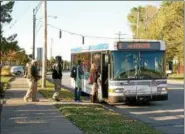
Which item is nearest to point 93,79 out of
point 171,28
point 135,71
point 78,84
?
point 78,84

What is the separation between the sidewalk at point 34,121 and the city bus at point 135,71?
2901 millimetres

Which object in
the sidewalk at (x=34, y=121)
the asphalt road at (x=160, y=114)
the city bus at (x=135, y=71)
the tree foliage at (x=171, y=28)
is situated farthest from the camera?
the tree foliage at (x=171, y=28)

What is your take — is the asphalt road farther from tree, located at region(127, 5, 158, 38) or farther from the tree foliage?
tree, located at region(127, 5, 158, 38)

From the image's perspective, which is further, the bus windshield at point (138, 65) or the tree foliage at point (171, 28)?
the tree foliage at point (171, 28)

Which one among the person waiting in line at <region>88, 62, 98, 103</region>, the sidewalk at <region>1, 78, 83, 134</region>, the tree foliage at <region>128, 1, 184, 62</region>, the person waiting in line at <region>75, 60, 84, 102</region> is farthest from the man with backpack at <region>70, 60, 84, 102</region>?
the tree foliage at <region>128, 1, 184, 62</region>

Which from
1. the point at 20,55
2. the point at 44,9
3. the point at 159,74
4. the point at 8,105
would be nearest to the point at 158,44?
the point at 159,74

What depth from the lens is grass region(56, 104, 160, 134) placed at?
11133 mm

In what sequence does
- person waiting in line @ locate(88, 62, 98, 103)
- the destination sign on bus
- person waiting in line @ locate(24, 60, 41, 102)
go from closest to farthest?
the destination sign on bus, person waiting in line @ locate(24, 60, 41, 102), person waiting in line @ locate(88, 62, 98, 103)

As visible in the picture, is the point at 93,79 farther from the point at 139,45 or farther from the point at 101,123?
the point at 101,123

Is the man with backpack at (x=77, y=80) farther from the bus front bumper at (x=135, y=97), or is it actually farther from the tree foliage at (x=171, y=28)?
the tree foliage at (x=171, y=28)

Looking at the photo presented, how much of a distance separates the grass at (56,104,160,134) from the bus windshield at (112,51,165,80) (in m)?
A: 3.13

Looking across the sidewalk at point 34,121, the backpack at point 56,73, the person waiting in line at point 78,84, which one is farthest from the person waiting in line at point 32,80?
the sidewalk at point 34,121

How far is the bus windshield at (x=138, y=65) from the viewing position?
18.2 metres

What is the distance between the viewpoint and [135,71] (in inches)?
723
